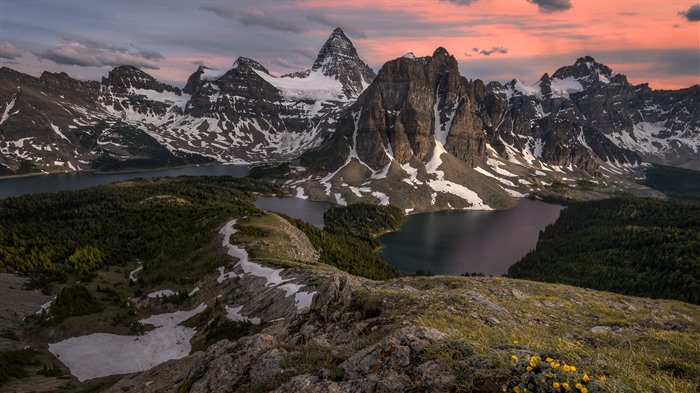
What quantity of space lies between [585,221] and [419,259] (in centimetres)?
9911

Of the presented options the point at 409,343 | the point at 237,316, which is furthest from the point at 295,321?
the point at 237,316

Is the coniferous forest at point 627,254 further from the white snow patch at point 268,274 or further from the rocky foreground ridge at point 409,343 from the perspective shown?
the white snow patch at point 268,274

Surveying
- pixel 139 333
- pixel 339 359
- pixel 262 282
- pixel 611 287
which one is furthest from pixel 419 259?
pixel 339 359

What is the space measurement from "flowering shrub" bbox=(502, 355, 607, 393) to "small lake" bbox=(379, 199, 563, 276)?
107 m

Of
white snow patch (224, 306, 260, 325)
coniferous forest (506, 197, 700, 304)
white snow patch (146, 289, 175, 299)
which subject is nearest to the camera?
white snow patch (224, 306, 260, 325)

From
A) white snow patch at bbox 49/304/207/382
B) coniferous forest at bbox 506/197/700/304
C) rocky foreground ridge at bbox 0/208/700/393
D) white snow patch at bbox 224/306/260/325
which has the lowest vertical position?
coniferous forest at bbox 506/197/700/304

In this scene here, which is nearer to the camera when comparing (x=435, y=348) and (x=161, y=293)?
(x=435, y=348)

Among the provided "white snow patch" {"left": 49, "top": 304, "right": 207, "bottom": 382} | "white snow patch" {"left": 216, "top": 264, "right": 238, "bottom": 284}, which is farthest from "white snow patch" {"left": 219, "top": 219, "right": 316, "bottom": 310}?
"white snow patch" {"left": 49, "top": 304, "right": 207, "bottom": 382}

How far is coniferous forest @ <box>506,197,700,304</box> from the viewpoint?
92175 mm

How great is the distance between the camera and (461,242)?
143875 millimetres

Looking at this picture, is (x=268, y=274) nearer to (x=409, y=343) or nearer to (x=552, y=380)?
(x=409, y=343)

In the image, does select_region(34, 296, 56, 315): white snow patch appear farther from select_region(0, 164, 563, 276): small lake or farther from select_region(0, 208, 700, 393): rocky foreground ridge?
select_region(0, 164, 563, 276): small lake

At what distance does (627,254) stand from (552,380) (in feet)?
452

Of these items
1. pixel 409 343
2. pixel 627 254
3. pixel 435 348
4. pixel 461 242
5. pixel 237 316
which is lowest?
pixel 461 242
